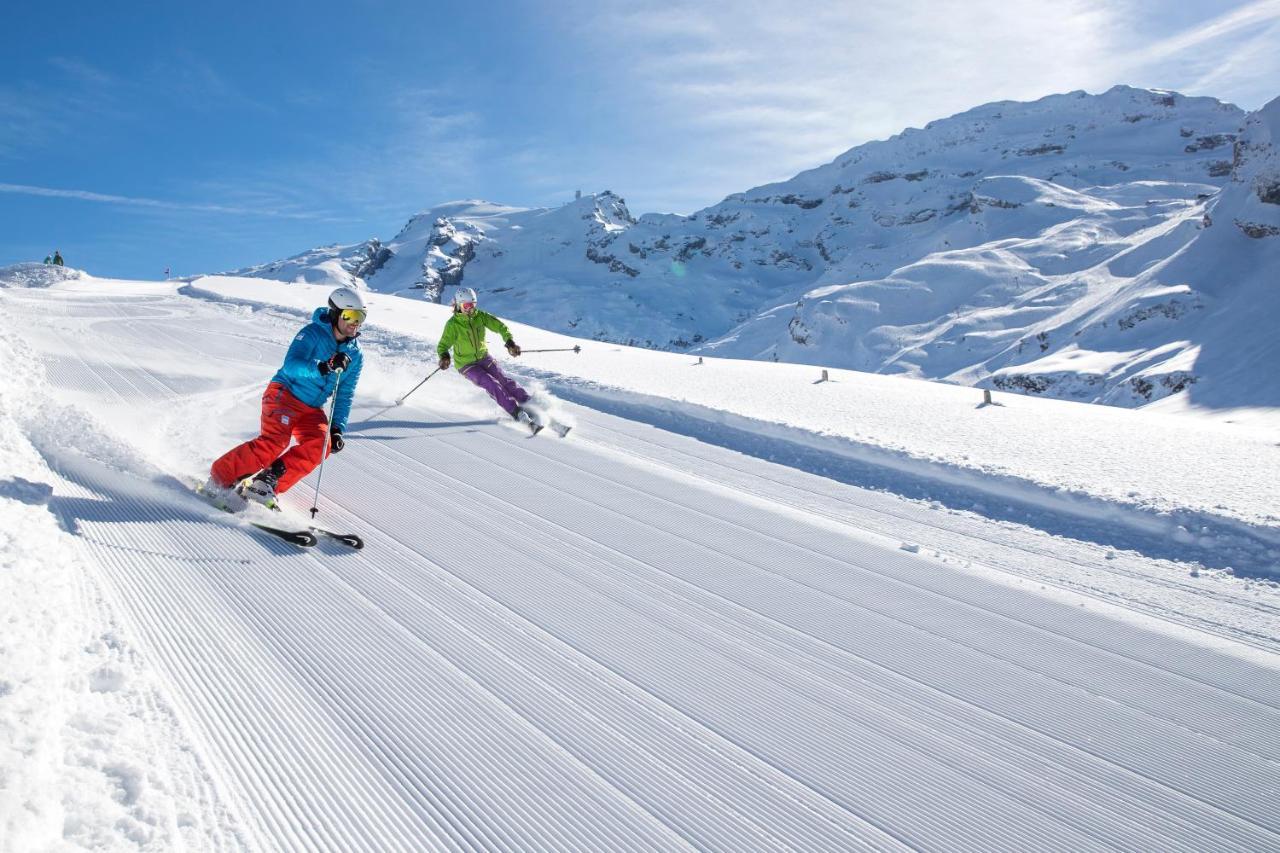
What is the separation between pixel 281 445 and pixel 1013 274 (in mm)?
103382

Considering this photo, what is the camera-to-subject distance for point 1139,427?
28.6ft

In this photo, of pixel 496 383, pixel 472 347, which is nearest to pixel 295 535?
pixel 496 383

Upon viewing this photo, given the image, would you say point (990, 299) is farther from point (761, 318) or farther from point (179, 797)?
point (179, 797)

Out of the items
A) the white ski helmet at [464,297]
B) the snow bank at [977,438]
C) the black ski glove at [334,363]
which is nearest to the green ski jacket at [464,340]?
the white ski helmet at [464,297]

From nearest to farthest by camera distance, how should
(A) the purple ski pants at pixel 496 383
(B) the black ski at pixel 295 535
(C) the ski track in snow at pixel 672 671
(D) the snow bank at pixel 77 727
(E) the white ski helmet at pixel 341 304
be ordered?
1. (D) the snow bank at pixel 77 727
2. (C) the ski track in snow at pixel 672 671
3. (B) the black ski at pixel 295 535
4. (E) the white ski helmet at pixel 341 304
5. (A) the purple ski pants at pixel 496 383

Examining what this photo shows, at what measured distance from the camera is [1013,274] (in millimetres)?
93125

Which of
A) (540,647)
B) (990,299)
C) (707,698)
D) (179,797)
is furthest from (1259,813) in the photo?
(990,299)

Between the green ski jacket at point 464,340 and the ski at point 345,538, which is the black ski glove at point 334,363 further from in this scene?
the green ski jacket at point 464,340

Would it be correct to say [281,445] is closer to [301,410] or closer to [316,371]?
[301,410]

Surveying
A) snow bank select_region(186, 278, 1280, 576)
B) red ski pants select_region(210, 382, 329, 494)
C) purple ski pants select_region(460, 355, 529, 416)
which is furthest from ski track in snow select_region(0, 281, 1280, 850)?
purple ski pants select_region(460, 355, 529, 416)

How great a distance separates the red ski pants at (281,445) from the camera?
196 inches

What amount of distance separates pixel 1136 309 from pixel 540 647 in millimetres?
76609

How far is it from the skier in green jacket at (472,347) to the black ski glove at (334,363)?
3.51 m

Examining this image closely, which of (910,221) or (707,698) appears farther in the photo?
(910,221)
